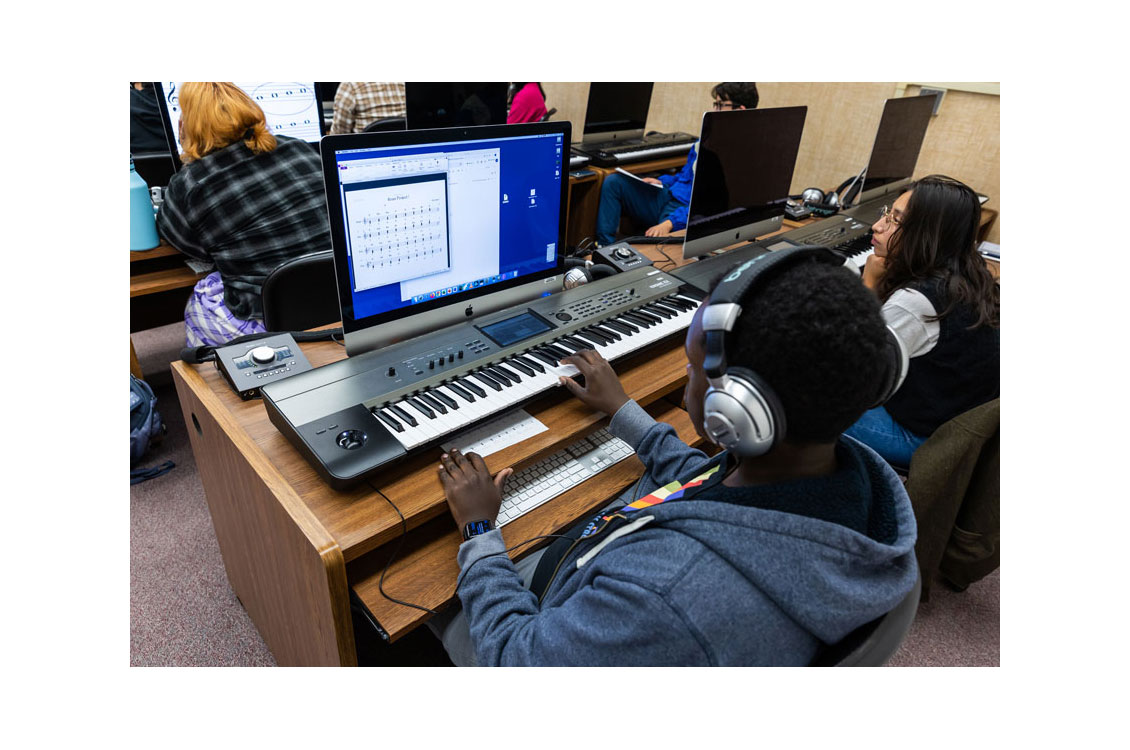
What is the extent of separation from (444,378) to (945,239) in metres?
1.45

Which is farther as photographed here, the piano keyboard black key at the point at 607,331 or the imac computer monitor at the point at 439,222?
the piano keyboard black key at the point at 607,331

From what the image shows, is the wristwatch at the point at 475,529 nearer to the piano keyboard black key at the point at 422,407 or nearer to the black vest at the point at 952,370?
the piano keyboard black key at the point at 422,407

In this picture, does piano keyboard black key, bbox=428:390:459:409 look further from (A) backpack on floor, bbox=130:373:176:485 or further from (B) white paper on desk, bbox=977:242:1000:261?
(B) white paper on desk, bbox=977:242:1000:261

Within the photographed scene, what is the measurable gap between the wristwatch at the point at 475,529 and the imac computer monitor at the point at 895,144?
7.61ft

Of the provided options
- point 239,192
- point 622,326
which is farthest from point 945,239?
point 239,192

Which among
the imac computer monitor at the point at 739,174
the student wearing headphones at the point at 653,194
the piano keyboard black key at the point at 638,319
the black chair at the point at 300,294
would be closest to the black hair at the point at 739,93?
the student wearing headphones at the point at 653,194

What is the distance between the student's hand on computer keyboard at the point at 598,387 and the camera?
130 centimetres

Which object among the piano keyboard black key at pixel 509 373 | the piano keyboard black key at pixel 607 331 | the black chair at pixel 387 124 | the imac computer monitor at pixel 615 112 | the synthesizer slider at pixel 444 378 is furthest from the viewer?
the imac computer monitor at pixel 615 112

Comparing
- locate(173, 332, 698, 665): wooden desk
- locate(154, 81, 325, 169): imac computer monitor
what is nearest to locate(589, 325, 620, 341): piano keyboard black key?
locate(173, 332, 698, 665): wooden desk

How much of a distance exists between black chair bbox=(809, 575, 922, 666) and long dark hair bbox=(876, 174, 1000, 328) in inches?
48.6

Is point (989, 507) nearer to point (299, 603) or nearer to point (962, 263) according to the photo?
point (962, 263)

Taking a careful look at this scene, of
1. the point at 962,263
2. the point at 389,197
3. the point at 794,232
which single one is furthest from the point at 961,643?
the point at 389,197

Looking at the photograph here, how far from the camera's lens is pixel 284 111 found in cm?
255

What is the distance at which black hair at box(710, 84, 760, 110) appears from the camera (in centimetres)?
334
